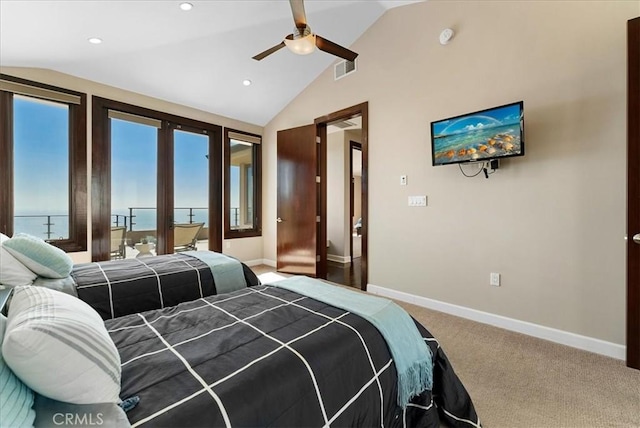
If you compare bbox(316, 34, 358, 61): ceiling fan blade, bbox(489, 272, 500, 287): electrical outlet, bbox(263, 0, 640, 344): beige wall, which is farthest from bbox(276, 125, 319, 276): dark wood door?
bbox(489, 272, 500, 287): electrical outlet

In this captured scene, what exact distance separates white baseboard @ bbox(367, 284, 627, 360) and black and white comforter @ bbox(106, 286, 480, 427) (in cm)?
153

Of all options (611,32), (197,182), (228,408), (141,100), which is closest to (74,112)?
(141,100)

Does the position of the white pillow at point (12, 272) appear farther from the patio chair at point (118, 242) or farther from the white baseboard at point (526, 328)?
the white baseboard at point (526, 328)

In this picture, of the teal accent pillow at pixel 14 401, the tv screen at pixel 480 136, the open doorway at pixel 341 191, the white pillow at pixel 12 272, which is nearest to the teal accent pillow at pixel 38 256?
the white pillow at pixel 12 272

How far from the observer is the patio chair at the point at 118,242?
385 centimetres

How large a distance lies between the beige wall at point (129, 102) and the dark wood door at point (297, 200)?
2.58 ft

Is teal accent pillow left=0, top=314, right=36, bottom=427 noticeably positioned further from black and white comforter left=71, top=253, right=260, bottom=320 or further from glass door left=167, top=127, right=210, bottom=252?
glass door left=167, top=127, right=210, bottom=252

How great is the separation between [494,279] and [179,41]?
424 centimetres

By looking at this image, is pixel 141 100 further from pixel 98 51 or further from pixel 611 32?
pixel 611 32

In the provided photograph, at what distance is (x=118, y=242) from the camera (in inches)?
155

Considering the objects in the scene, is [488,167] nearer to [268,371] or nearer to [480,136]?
[480,136]

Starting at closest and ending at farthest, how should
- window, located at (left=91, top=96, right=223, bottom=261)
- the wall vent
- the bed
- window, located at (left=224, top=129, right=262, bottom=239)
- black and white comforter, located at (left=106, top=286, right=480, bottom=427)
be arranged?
1. the bed
2. black and white comforter, located at (left=106, top=286, right=480, bottom=427)
3. window, located at (left=91, top=96, right=223, bottom=261)
4. window, located at (left=224, top=129, right=262, bottom=239)
5. the wall vent

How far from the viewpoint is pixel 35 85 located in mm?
3219

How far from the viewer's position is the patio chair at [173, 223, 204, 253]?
14.6 feet
